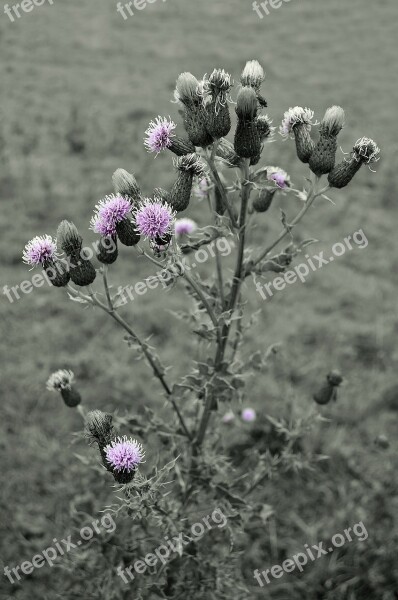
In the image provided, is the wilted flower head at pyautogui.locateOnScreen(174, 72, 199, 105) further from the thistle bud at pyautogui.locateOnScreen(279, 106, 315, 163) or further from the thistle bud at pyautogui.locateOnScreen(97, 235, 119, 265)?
the thistle bud at pyautogui.locateOnScreen(97, 235, 119, 265)

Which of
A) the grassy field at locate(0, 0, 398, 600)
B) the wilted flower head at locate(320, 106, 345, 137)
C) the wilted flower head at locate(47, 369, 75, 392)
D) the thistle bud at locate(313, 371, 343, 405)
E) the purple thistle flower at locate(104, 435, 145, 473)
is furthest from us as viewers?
the grassy field at locate(0, 0, 398, 600)

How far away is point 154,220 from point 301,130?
76 centimetres

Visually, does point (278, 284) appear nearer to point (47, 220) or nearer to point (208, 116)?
point (47, 220)

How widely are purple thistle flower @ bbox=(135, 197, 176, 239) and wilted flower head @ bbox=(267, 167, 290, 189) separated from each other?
1.33 ft

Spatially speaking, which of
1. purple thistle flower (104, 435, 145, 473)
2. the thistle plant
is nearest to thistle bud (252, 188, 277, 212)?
the thistle plant

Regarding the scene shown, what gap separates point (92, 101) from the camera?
27.6 feet

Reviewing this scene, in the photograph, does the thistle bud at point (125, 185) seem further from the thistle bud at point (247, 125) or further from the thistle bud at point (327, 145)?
the thistle bud at point (327, 145)

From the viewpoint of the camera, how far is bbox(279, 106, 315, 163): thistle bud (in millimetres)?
2439

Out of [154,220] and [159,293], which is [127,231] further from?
[159,293]

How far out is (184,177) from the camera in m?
2.31

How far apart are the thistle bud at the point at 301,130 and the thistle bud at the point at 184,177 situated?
43 cm

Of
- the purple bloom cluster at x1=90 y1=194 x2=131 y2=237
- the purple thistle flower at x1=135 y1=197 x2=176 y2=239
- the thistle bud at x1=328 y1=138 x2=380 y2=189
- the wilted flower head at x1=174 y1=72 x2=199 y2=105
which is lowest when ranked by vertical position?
the purple thistle flower at x1=135 y1=197 x2=176 y2=239

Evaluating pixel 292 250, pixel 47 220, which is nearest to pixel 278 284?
pixel 47 220

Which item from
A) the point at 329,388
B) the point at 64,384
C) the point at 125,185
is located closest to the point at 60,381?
the point at 64,384
